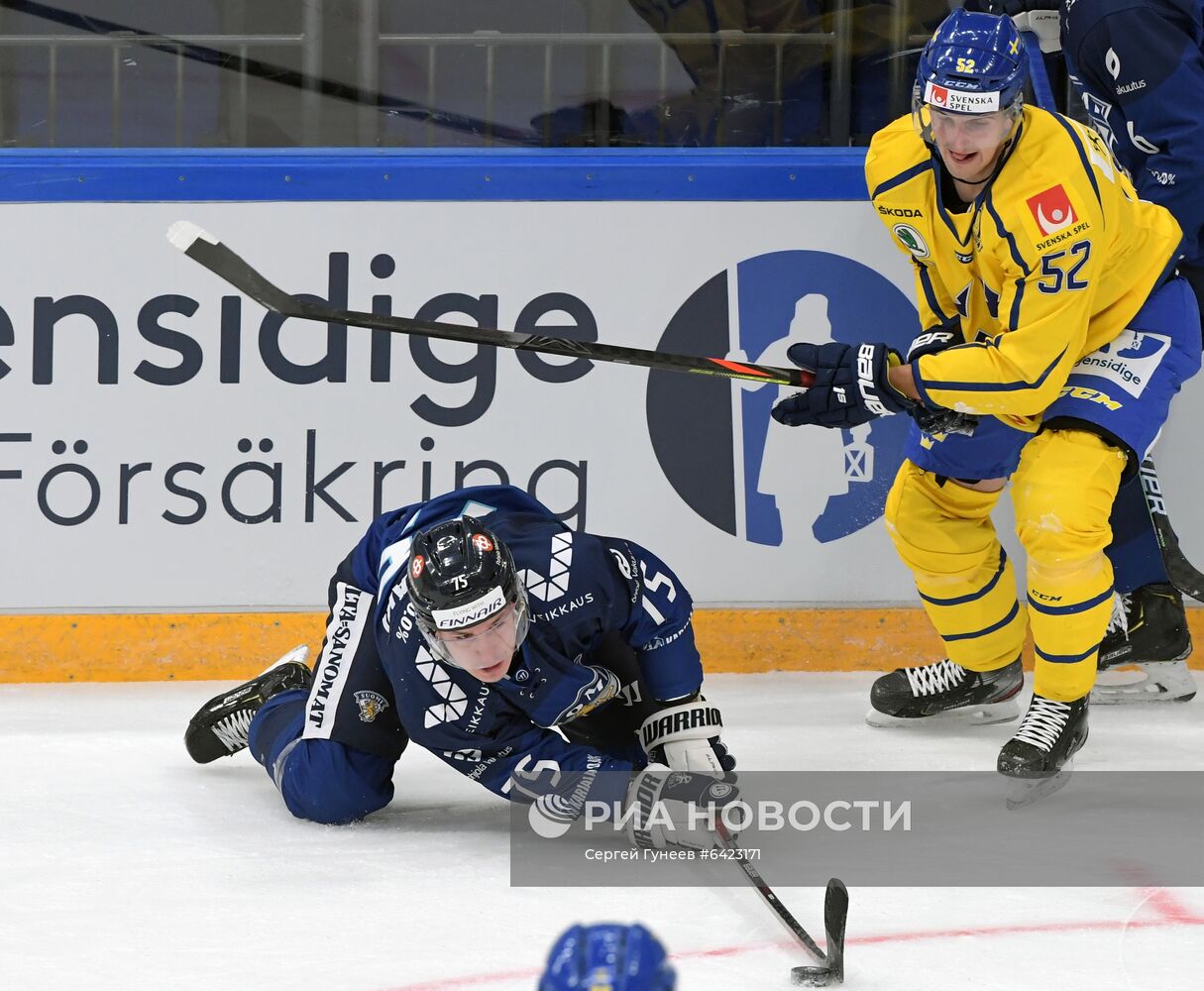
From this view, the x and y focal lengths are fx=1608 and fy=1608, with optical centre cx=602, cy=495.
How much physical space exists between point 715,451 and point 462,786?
106 cm

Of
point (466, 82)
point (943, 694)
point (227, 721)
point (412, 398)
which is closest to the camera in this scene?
point (227, 721)

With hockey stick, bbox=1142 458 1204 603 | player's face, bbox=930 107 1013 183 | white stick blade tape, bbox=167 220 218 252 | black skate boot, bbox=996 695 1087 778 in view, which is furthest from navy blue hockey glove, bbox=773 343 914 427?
white stick blade tape, bbox=167 220 218 252

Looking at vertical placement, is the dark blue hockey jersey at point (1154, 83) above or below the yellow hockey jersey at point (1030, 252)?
above

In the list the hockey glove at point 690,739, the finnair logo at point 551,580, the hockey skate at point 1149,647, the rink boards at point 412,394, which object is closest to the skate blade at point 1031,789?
the hockey glove at point 690,739

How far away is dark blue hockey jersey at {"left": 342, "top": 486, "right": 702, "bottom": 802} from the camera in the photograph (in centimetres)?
233

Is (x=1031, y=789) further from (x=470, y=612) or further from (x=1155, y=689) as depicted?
(x=470, y=612)

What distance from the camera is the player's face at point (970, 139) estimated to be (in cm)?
247

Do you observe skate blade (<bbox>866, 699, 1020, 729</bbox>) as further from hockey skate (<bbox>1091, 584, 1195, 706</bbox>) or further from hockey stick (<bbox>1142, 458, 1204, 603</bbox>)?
hockey stick (<bbox>1142, 458, 1204, 603</bbox>)

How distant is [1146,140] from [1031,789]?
127 cm

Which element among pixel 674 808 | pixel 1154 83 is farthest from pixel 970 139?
pixel 674 808

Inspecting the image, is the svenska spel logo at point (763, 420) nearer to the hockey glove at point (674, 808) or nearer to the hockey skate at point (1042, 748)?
the hockey skate at point (1042, 748)

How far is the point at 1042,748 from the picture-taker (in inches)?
100

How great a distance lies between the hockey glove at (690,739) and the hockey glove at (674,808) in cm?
9

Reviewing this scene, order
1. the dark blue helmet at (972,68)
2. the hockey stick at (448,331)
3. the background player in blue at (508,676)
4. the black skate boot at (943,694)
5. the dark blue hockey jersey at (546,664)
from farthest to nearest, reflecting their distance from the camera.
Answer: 1. the black skate boot at (943,694)
2. the hockey stick at (448,331)
3. the dark blue helmet at (972,68)
4. the dark blue hockey jersey at (546,664)
5. the background player in blue at (508,676)
